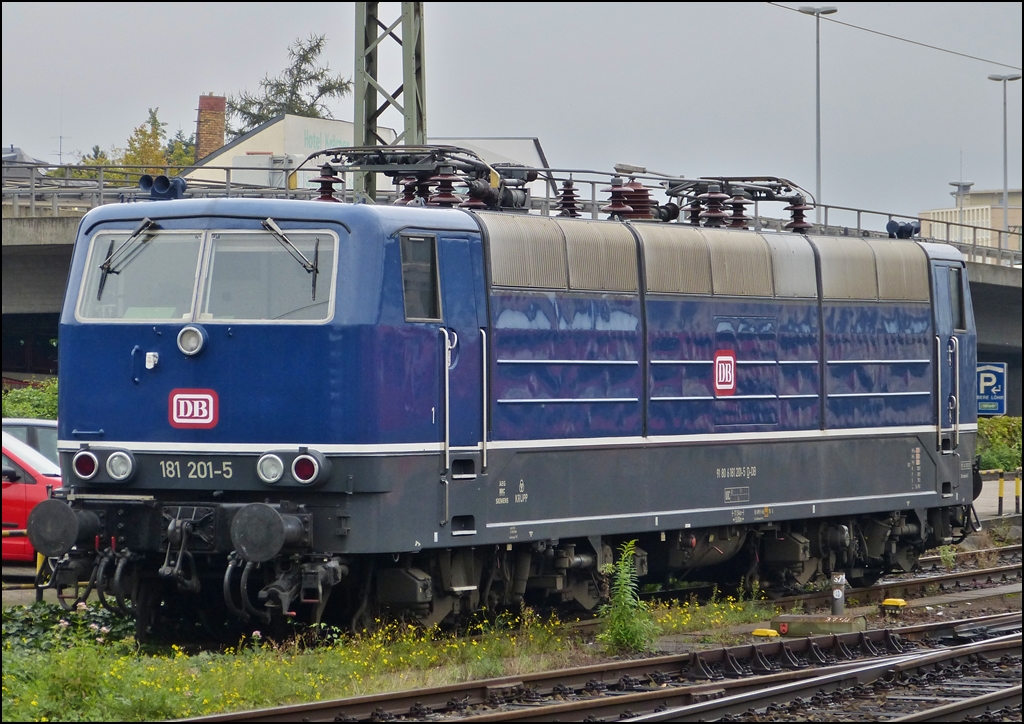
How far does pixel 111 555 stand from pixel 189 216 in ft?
8.28

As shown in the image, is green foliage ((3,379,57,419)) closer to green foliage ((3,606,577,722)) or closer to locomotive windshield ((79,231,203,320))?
locomotive windshield ((79,231,203,320))

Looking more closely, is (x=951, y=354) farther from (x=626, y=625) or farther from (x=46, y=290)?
(x=46, y=290)

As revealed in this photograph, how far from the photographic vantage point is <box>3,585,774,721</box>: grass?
356 inches

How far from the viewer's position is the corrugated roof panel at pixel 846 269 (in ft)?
51.1

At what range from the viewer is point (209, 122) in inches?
1977

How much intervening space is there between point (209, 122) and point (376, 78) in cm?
3113

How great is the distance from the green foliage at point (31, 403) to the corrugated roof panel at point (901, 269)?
12620 millimetres

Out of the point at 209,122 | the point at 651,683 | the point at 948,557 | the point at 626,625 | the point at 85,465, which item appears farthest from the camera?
the point at 209,122

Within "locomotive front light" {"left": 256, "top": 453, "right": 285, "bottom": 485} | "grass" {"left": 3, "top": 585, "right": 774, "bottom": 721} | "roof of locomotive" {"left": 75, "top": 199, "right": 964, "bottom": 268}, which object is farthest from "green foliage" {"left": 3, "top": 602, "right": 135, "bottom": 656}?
"roof of locomotive" {"left": 75, "top": 199, "right": 964, "bottom": 268}

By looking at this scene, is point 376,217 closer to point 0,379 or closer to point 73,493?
point 73,493

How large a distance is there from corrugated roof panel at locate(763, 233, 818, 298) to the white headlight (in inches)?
236

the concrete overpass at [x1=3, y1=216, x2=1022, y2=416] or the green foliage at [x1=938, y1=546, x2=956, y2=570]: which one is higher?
the concrete overpass at [x1=3, y1=216, x2=1022, y2=416]

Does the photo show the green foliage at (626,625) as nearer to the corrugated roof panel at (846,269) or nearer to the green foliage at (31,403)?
the corrugated roof panel at (846,269)

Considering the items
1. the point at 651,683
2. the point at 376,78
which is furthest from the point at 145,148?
the point at 651,683
